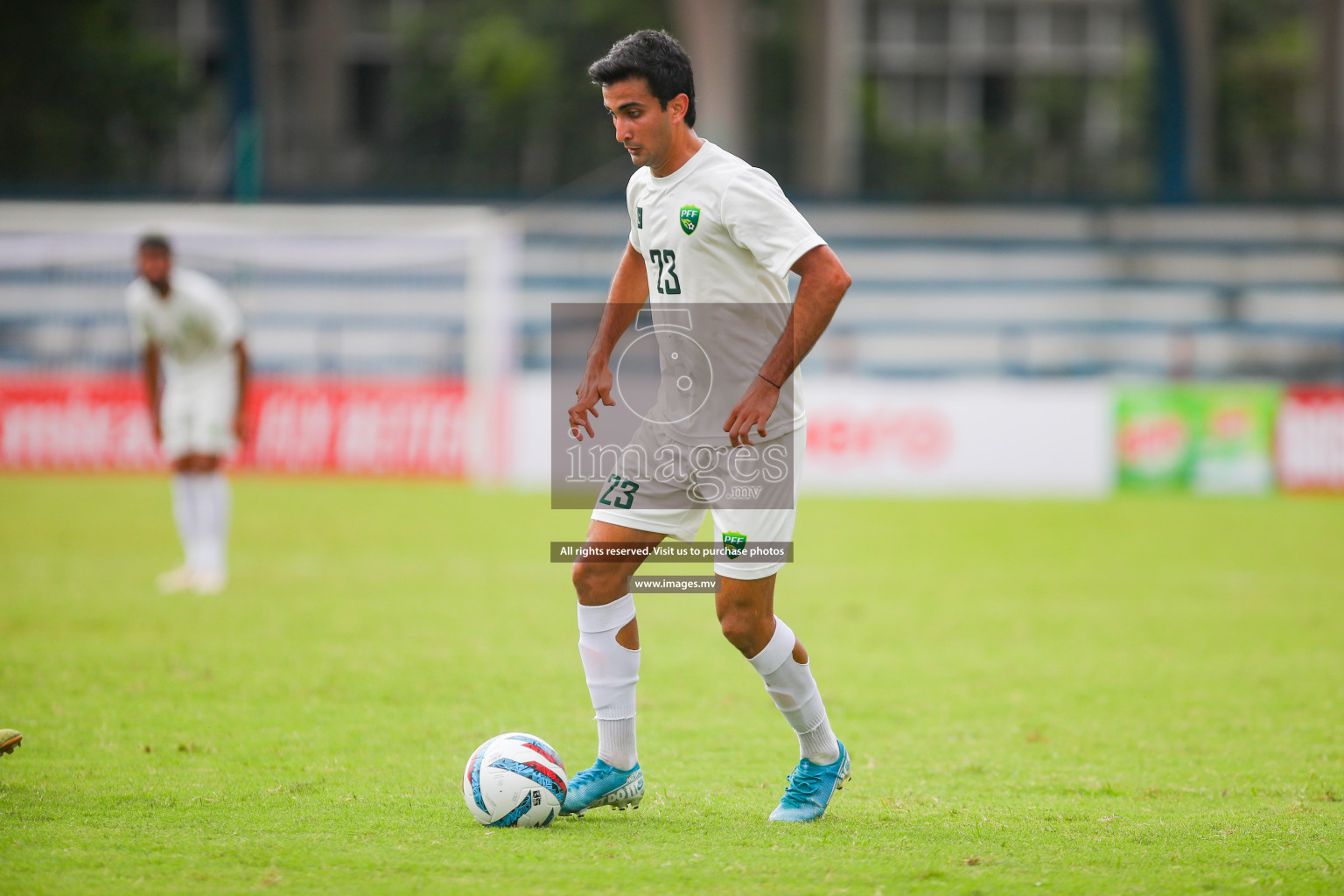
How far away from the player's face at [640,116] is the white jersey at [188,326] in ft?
19.5

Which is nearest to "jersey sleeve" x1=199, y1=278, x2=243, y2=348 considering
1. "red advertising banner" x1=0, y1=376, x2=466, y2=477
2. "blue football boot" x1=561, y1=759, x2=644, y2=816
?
"blue football boot" x1=561, y1=759, x2=644, y2=816

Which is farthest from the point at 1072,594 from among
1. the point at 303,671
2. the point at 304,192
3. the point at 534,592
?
the point at 304,192

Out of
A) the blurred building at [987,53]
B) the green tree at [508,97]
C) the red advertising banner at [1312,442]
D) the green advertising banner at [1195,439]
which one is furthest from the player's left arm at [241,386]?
the blurred building at [987,53]

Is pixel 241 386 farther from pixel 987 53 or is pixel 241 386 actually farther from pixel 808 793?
pixel 987 53

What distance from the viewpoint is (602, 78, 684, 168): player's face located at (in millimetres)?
4094

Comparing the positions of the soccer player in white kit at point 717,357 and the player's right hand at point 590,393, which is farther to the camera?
the player's right hand at point 590,393

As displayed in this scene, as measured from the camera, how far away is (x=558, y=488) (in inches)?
717

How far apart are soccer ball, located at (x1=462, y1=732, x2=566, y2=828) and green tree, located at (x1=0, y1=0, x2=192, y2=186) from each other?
21099 mm

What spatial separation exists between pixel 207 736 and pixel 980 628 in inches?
192

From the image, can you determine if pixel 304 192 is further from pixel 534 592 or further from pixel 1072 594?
pixel 1072 594

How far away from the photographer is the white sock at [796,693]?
424 centimetres

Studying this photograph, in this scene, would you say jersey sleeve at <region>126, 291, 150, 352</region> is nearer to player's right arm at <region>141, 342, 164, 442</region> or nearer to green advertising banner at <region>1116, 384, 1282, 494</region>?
player's right arm at <region>141, 342, 164, 442</region>

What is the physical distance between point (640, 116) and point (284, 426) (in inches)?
590

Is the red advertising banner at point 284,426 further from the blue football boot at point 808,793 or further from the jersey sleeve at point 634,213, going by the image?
the blue football boot at point 808,793
